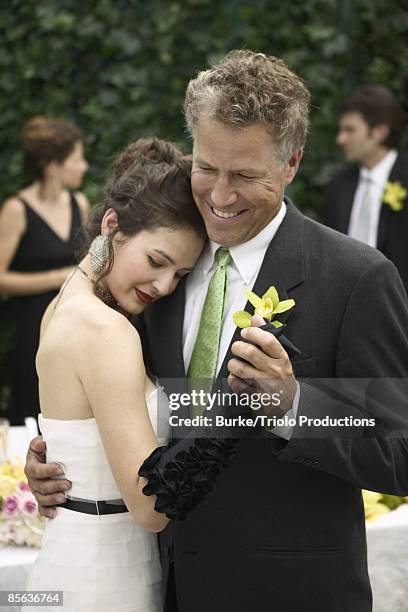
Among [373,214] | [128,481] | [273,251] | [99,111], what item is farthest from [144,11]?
[128,481]

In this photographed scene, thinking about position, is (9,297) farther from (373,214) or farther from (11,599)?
(11,599)

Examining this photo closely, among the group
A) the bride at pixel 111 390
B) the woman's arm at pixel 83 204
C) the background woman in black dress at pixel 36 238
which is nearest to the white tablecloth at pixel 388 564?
the bride at pixel 111 390

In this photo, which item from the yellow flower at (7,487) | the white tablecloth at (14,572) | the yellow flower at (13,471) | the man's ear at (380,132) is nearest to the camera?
the white tablecloth at (14,572)

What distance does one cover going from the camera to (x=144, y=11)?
6.08 m

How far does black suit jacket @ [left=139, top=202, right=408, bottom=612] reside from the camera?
2.14m

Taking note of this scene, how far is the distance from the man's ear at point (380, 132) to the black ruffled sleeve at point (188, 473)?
443 centimetres

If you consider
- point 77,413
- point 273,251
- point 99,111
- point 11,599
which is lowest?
point 11,599

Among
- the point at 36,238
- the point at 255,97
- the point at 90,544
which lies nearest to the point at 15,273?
the point at 36,238

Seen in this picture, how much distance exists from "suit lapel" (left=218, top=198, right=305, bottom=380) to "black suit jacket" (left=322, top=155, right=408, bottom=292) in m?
3.43

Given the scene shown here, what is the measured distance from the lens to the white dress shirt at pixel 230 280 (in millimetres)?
2332

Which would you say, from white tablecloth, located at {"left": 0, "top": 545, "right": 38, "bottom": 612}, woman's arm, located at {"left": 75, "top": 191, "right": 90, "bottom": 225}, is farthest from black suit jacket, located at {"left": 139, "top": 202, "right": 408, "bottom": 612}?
woman's arm, located at {"left": 75, "top": 191, "right": 90, "bottom": 225}

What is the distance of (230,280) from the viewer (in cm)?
238

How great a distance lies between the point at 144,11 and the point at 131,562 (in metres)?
4.51

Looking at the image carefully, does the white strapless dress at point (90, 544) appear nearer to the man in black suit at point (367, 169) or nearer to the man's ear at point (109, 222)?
the man's ear at point (109, 222)
